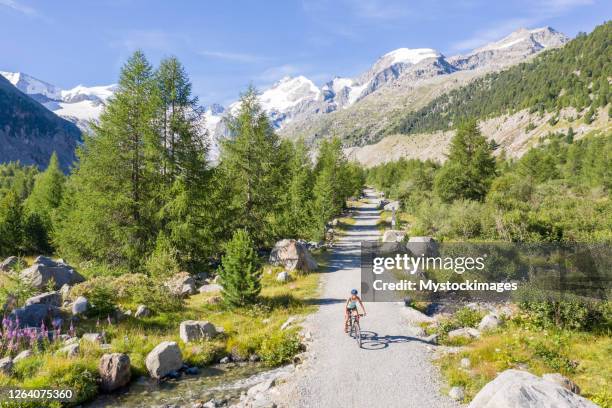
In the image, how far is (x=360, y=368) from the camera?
12.2 meters

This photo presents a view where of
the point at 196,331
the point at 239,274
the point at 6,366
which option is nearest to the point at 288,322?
the point at 239,274

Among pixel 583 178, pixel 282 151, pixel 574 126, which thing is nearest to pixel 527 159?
pixel 583 178

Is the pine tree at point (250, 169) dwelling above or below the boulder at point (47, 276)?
above

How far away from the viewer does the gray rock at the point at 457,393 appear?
409 inches

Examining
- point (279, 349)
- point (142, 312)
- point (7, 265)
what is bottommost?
point (279, 349)

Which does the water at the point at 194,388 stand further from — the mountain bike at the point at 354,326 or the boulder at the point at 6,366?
the mountain bike at the point at 354,326

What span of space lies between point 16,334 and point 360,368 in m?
12.0

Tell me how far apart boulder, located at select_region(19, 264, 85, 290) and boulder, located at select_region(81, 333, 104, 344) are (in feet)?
20.3

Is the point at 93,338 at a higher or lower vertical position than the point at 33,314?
lower

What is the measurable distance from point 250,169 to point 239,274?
38.6ft

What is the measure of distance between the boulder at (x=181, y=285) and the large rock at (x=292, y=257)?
6.28 meters

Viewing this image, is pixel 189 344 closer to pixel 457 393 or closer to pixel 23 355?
pixel 23 355

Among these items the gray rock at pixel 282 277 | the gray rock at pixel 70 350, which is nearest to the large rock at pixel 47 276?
the gray rock at pixel 70 350

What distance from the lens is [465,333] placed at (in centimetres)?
1519
